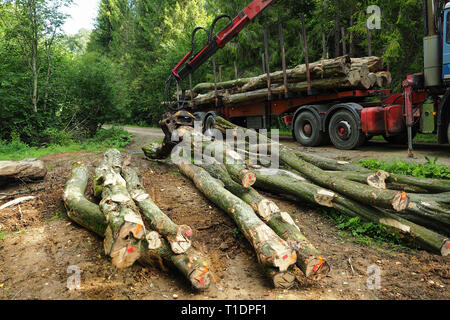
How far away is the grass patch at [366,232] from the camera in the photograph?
3.79 meters

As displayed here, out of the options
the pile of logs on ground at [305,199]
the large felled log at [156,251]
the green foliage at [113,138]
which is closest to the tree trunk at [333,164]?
the pile of logs on ground at [305,199]

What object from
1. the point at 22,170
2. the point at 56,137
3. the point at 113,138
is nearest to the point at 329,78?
the point at 22,170

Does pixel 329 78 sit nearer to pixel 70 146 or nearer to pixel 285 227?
pixel 285 227

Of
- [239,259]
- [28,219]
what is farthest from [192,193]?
[28,219]

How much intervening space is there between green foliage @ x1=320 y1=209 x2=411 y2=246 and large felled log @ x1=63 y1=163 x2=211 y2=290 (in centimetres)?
204

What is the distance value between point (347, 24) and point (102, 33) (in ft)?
98.7

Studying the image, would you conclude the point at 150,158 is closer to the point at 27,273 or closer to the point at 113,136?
the point at 27,273

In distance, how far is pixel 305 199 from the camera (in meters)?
4.58

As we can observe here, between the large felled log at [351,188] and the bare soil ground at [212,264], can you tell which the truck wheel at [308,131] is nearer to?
the large felled log at [351,188]

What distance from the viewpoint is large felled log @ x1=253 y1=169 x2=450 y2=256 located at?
11.6 ft

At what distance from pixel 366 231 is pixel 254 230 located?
5.58 ft

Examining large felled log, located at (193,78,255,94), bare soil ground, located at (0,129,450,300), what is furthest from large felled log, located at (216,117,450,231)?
large felled log, located at (193,78,255,94)

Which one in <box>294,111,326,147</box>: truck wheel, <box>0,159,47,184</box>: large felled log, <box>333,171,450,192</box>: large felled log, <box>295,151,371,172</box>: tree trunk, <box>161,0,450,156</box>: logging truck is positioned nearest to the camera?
<box>333,171,450,192</box>: large felled log

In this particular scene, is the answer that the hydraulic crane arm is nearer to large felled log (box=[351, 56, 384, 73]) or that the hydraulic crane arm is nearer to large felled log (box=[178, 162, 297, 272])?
large felled log (box=[351, 56, 384, 73])
